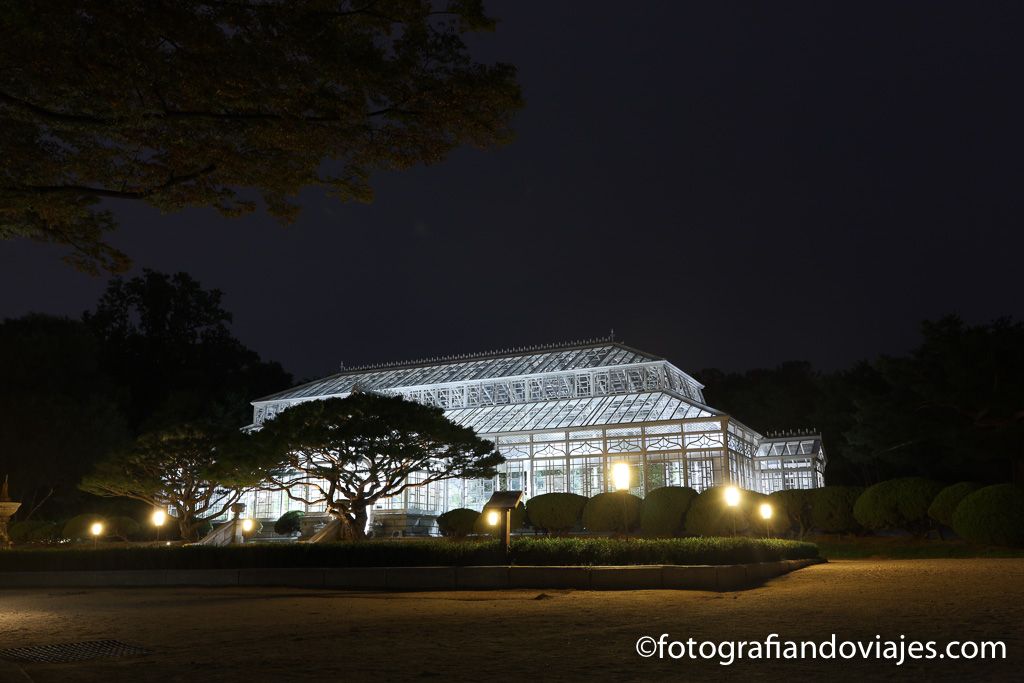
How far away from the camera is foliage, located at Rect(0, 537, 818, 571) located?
51.0 feet

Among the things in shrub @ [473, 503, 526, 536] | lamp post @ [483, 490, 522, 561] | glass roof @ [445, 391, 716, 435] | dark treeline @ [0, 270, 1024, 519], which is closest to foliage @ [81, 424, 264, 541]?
dark treeline @ [0, 270, 1024, 519]

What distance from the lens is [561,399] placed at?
39906mm

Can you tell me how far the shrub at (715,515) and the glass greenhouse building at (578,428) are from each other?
6622 millimetres

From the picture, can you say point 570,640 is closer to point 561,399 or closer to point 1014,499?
point 1014,499

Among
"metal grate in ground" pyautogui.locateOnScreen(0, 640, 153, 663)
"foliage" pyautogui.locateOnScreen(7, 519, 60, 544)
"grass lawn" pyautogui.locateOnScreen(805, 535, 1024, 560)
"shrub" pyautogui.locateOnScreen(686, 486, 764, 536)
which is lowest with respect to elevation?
"grass lawn" pyautogui.locateOnScreen(805, 535, 1024, 560)

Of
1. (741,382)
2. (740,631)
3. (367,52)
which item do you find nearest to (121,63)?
(367,52)

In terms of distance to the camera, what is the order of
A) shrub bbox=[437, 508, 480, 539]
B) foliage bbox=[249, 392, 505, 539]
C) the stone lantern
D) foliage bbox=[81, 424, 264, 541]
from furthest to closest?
foliage bbox=[81, 424, 264, 541], shrub bbox=[437, 508, 480, 539], the stone lantern, foliage bbox=[249, 392, 505, 539]

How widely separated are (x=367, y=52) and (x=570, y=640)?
7.42m

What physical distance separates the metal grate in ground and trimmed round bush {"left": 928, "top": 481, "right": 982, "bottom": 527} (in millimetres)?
24019

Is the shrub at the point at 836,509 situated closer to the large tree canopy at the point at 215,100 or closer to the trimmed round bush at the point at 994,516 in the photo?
the trimmed round bush at the point at 994,516

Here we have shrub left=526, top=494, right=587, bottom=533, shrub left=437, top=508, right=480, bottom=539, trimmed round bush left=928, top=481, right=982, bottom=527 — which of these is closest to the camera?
trimmed round bush left=928, top=481, right=982, bottom=527

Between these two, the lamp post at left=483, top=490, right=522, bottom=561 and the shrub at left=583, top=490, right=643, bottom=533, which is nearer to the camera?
the lamp post at left=483, top=490, right=522, bottom=561

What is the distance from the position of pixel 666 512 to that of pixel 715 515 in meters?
1.98

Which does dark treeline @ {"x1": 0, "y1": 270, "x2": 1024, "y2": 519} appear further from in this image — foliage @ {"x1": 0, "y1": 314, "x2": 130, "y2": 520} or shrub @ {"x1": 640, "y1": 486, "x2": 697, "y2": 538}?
shrub @ {"x1": 640, "y1": 486, "x2": 697, "y2": 538}
